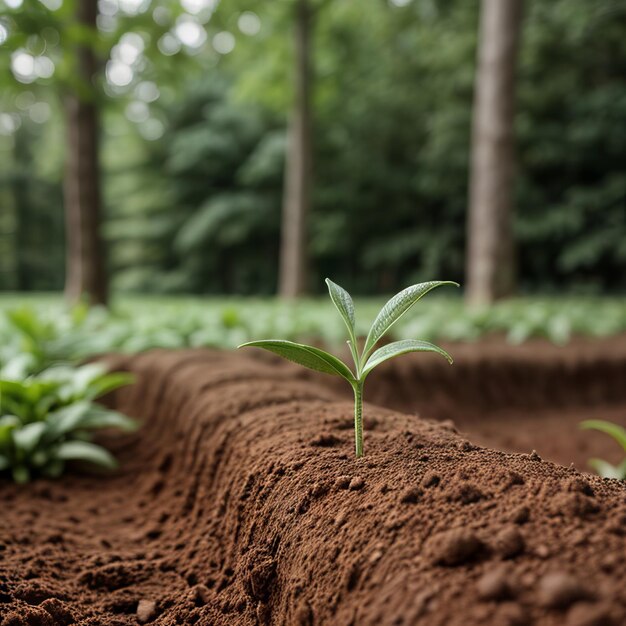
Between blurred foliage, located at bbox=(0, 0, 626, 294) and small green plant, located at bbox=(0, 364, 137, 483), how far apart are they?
14.7 feet

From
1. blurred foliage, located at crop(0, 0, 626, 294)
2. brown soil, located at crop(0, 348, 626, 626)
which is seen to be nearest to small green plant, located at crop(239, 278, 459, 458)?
brown soil, located at crop(0, 348, 626, 626)

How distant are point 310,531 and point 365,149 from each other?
772 inches

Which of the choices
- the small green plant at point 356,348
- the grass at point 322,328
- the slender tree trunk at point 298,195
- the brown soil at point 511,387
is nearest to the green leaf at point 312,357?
the small green plant at point 356,348

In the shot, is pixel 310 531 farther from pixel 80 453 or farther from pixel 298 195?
pixel 298 195

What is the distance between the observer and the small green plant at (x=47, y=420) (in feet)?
7.73

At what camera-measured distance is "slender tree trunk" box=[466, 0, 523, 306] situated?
→ 696 cm

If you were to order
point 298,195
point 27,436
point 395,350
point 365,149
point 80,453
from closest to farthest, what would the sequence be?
point 395,350 < point 27,436 < point 80,453 < point 298,195 < point 365,149

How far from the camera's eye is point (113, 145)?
22.7m

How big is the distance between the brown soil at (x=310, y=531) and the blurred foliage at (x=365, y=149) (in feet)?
17.2

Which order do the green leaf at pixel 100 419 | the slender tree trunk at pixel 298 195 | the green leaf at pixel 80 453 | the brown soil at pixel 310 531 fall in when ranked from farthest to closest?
the slender tree trunk at pixel 298 195, the green leaf at pixel 100 419, the green leaf at pixel 80 453, the brown soil at pixel 310 531

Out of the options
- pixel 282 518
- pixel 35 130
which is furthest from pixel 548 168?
pixel 35 130

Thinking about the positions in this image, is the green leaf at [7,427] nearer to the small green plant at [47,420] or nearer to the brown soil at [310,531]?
the small green plant at [47,420]

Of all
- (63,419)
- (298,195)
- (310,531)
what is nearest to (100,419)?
(63,419)

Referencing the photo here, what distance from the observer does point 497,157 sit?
700 cm
